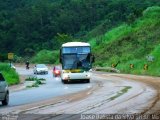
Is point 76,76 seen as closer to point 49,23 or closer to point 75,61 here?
point 75,61

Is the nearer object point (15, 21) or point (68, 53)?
point (68, 53)

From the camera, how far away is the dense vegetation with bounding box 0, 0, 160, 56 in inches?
5714

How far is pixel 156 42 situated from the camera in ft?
274

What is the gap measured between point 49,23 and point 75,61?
106 meters

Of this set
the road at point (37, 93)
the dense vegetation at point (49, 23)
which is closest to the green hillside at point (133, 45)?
the road at point (37, 93)

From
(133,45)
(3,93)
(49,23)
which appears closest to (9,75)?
(3,93)

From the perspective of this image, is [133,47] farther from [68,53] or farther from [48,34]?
[48,34]

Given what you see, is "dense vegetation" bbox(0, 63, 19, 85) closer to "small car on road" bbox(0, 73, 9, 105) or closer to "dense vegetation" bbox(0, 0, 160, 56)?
"small car on road" bbox(0, 73, 9, 105)

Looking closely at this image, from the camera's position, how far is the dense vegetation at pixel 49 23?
5714 inches

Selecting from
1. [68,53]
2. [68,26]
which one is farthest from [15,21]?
[68,53]

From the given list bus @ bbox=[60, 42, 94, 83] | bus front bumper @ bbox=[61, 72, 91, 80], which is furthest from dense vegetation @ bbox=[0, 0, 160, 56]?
bus front bumper @ bbox=[61, 72, 91, 80]

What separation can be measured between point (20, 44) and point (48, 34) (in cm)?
808

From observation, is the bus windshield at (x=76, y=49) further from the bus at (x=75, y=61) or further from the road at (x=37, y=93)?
the road at (x=37, y=93)

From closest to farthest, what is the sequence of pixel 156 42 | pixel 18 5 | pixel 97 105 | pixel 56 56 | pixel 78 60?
pixel 97 105 < pixel 78 60 < pixel 156 42 < pixel 56 56 < pixel 18 5
